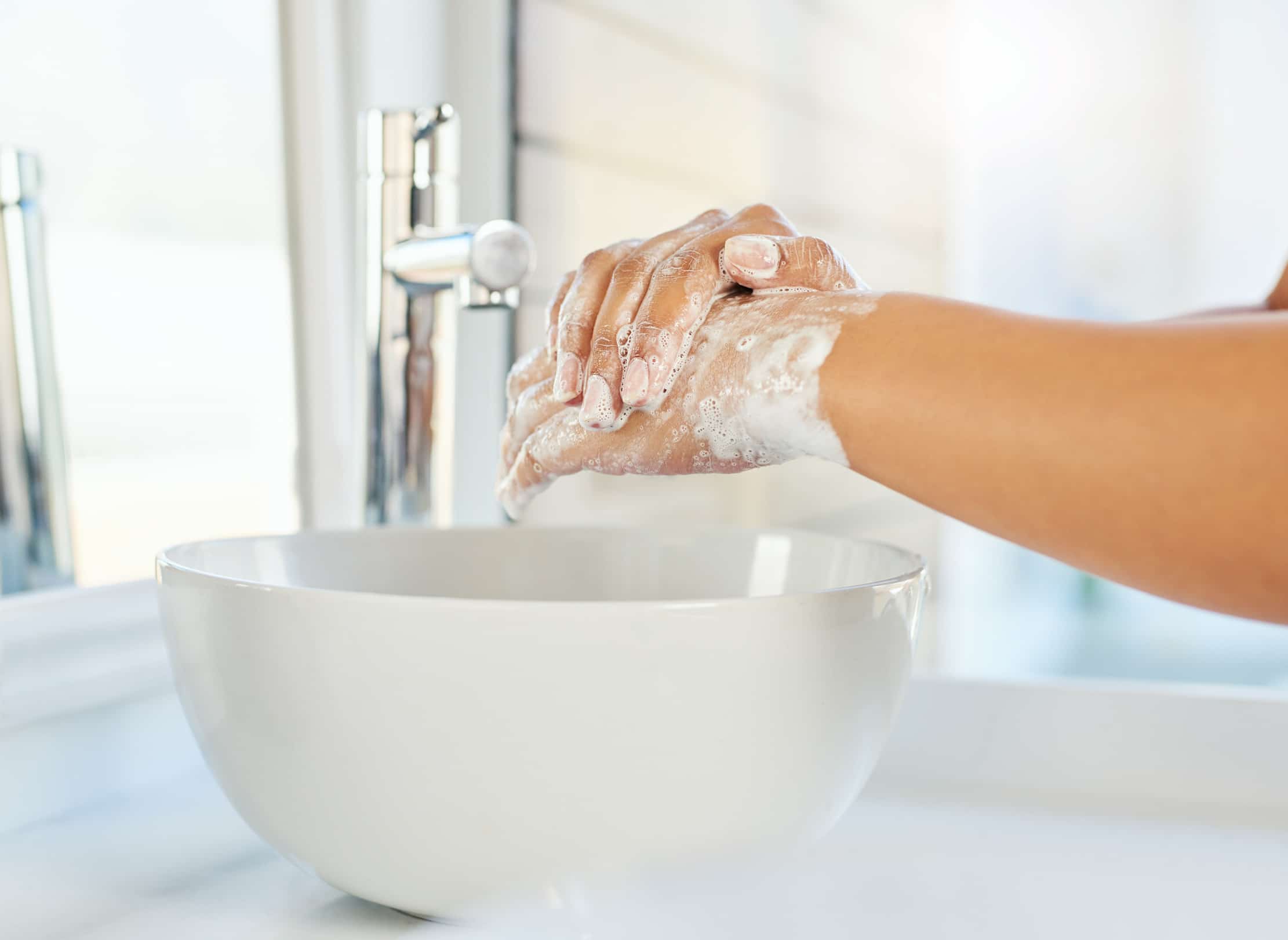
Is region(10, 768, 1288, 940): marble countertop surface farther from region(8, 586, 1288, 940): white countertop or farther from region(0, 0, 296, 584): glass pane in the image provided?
region(0, 0, 296, 584): glass pane

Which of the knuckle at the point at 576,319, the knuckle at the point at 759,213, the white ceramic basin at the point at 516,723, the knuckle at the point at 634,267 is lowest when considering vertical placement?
the white ceramic basin at the point at 516,723

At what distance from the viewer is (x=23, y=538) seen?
19.8 inches

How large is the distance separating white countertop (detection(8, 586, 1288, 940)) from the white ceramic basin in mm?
25

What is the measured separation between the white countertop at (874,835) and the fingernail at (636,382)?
156mm

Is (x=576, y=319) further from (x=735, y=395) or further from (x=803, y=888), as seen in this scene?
(x=803, y=888)

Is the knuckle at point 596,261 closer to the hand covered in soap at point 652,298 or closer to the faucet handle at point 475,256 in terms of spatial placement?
the hand covered in soap at point 652,298

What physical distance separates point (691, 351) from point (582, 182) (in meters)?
0.59

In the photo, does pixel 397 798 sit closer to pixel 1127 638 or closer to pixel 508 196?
pixel 508 196

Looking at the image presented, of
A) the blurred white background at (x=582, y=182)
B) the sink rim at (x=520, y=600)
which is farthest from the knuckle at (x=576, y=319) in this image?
the blurred white background at (x=582, y=182)

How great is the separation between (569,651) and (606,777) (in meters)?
0.04

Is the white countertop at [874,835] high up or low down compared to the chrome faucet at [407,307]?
down

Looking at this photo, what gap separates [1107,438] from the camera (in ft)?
0.87

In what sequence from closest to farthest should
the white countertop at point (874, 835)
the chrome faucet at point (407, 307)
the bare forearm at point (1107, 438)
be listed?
the bare forearm at point (1107, 438) → the white countertop at point (874, 835) → the chrome faucet at point (407, 307)

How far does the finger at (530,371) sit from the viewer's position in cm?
46
